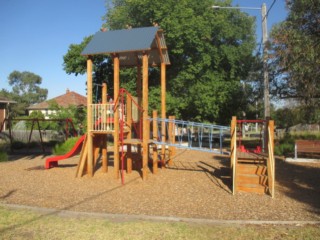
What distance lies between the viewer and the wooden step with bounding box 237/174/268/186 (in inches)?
344

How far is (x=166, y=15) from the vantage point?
73.8ft

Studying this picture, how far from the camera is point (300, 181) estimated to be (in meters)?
10.3

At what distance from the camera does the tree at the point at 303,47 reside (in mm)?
11023

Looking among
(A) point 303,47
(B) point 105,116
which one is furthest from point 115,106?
(A) point 303,47

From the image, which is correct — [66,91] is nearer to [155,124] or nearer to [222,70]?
[222,70]

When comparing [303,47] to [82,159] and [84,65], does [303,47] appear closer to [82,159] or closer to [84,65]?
[82,159]

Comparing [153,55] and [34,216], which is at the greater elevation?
[153,55]

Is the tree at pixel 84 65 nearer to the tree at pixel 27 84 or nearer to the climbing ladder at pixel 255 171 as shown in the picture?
the climbing ladder at pixel 255 171

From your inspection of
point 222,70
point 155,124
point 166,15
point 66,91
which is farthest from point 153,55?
point 66,91

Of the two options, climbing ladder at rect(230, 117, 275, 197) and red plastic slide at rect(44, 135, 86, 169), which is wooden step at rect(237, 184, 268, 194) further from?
red plastic slide at rect(44, 135, 86, 169)

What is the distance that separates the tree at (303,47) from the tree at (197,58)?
27.4ft

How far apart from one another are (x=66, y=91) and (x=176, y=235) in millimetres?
60807

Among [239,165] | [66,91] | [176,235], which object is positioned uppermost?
[66,91]

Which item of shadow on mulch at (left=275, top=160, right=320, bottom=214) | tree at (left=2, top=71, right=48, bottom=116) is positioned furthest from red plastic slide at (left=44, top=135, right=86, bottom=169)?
tree at (left=2, top=71, right=48, bottom=116)
